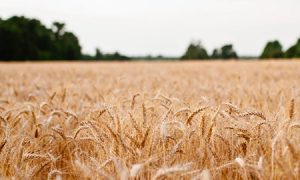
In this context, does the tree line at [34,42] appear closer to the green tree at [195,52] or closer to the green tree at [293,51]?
the green tree at [195,52]

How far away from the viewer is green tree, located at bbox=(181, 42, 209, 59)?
80.2m

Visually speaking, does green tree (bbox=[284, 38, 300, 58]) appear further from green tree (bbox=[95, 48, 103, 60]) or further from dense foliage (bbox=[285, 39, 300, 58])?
Result: green tree (bbox=[95, 48, 103, 60])

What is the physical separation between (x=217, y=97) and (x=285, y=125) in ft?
8.01

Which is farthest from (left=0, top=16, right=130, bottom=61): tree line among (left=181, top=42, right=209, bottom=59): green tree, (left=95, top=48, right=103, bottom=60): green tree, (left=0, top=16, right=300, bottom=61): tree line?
(left=181, top=42, right=209, bottom=59): green tree

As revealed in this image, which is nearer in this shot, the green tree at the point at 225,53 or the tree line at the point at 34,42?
the tree line at the point at 34,42

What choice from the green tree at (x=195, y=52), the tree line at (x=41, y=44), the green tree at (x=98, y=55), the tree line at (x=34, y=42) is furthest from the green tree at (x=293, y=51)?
the green tree at (x=98, y=55)

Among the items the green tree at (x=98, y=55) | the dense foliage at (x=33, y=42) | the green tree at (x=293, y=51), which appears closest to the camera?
the dense foliage at (x=33, y=42)

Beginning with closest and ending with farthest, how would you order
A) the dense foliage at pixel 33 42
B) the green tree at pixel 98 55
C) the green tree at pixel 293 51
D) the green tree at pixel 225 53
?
the dense foliage at pixel 33 42, the green tree at pixel 293 51, the green tree at pixel 98 55, the green tree at pixel 225 53

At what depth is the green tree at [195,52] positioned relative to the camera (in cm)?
8025

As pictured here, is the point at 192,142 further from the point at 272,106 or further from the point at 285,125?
the point at 272,106

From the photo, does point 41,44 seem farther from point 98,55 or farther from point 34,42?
point 98,55

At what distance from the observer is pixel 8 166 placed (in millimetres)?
1981

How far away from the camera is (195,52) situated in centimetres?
8331

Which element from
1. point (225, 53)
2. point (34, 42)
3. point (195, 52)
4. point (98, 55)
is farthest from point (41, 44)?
point (225, 53)
